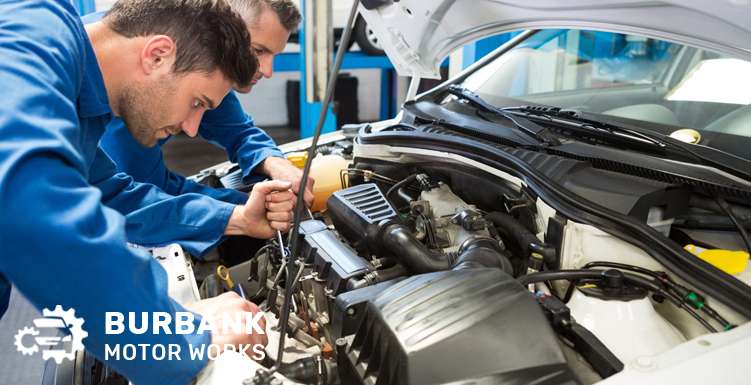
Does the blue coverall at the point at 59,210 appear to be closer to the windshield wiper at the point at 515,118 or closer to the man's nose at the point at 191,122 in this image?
the man's nose at the point at 191,122

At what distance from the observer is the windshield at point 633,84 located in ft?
4.47

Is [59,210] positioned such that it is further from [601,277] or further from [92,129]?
[601,277]

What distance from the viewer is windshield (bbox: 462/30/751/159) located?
4.47 ft

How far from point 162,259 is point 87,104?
43cm

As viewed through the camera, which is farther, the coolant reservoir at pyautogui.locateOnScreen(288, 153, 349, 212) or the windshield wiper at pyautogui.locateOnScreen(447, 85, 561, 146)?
the coolant reservoir at pyautogui.locateOnScreen(288, 153, 349, 212)

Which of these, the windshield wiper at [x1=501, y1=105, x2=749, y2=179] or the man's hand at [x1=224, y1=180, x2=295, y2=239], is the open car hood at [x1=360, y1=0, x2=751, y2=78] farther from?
the man's hand at [x1=224, y1=180, x2=295, y2=239]

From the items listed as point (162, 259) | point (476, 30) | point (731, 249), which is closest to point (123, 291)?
point (162, 259)

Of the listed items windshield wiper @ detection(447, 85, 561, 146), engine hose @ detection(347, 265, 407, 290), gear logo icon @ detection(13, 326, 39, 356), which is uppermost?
windshield wiper @ detection(447, 85, 561, 146)

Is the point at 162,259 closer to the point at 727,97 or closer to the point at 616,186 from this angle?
the point at 616,186

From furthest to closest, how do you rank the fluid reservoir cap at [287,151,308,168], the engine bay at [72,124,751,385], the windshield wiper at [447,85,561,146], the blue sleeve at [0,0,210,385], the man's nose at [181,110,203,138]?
1. the fluid reservoir cap at [287,151,308,168]
2. the windshield wiper at [447,85,561,146]
3. the man's nose at [181,110,203,138]
4. the engine bay at [72,124,751,385]
5. the blue sleeve at [0,0,210,385]

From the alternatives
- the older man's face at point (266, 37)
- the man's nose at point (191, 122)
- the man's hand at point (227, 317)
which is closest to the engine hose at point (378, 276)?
the man's hand at point (227, 317)

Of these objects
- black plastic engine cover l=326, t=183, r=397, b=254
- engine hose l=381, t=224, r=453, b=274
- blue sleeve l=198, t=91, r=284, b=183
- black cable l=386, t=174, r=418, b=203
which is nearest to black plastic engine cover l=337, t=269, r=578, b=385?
engine hose l=381, t=224, r=453, b=274

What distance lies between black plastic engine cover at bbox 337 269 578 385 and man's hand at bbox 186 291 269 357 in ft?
0.66

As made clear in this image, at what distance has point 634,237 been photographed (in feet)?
3.22
